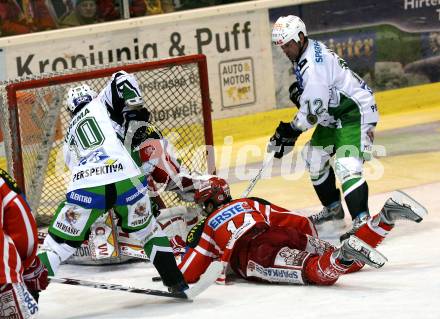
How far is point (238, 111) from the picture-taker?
985 cm

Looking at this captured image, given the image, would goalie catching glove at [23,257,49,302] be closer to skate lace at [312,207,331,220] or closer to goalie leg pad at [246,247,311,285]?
goalie leg pad at [246,247,311,285]

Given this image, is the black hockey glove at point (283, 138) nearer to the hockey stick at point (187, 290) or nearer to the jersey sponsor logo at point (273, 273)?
the jersey sponsor logo at point (273, 273)

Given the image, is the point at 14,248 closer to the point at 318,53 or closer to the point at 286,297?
the point at 286,297

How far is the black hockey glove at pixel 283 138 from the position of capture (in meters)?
6.72

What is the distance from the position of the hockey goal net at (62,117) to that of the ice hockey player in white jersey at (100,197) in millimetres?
1319

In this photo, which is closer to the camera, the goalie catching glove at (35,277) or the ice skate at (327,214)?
the goalie catching glove at (35,277)

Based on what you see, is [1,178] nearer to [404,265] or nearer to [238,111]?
[404,265]

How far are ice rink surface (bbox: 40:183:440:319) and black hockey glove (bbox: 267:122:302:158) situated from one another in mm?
863

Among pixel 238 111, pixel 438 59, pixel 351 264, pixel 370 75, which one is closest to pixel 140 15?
pixel 238 111

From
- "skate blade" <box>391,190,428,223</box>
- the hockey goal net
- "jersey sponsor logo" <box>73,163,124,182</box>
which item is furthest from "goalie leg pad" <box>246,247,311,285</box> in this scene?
the hockey goal net

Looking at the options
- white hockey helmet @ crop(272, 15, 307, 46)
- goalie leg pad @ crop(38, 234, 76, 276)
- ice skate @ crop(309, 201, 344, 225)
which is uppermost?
white hockey helmet @ crop(272, 15, 307, 46)

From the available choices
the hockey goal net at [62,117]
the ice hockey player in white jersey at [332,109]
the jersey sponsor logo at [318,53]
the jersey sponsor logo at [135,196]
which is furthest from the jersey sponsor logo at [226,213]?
the hockey goal net at [62,117]

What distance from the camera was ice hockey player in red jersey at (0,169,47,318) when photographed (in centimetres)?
466

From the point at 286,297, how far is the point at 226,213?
52cm
